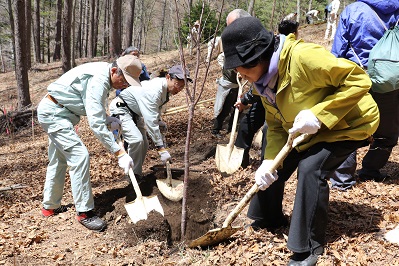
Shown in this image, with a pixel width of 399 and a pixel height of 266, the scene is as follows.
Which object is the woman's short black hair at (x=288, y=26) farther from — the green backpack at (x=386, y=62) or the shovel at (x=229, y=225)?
the shovel at (x=229, y=225)

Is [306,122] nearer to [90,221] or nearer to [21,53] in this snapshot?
[90,221]

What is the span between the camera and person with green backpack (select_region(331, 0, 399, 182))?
329 centimetres

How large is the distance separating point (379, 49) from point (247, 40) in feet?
6.04

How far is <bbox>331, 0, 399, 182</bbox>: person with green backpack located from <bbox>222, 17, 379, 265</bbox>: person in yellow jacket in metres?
1.03

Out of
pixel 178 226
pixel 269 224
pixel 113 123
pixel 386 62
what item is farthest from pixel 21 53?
pixel 386 62

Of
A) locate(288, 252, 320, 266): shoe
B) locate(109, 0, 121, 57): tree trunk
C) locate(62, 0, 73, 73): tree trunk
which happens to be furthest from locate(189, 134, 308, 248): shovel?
locate(109, 0, 121, 57): tree trunk

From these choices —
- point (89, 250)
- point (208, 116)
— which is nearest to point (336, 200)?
point (89, 250)

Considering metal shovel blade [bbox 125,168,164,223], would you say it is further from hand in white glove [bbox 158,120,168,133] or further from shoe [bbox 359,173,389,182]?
shoe [bbox 359,173,389,182]

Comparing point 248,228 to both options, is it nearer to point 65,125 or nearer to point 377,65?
point 377,65

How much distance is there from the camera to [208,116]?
827cm

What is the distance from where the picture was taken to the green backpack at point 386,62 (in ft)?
10.7

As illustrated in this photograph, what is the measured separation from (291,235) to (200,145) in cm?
407

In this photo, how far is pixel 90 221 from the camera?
3918mm

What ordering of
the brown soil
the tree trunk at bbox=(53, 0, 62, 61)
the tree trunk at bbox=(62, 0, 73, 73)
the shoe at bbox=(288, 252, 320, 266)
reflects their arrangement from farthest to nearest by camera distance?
1. the tree trunk at bbox=(53, 0, 62, 61)
2. the tree trunk at bbox=(62, 0, 73, 73)
3. the brown soil
4. the shoe at bbox=(288, 252, 320, 266)
